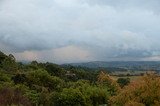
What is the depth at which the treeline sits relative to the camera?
101ft

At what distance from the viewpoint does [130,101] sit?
2981 cm

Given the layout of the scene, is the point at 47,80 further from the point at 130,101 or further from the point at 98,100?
the point at 130,101

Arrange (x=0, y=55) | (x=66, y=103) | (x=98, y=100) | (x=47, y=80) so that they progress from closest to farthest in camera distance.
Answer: (x=66, y=103) < (x=98, y=100) < (x=47, y=80) < (x=0, y=55)

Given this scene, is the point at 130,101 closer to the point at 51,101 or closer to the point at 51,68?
the point at 51,101

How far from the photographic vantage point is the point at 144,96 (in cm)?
3025

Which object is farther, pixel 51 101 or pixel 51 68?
pixel 51 68

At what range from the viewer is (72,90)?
80625 millimetres

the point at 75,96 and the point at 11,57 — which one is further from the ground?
the point at 11,57

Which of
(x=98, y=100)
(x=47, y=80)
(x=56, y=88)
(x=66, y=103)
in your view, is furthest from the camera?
(x=47, y=80)

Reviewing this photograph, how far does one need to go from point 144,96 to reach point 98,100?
185 feet

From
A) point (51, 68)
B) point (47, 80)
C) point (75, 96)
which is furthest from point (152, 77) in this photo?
point (51, 68)

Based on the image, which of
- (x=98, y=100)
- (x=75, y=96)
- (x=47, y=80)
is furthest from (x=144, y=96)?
(x=47, y=80)

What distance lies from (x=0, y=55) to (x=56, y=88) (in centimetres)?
4823

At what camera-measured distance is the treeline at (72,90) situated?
1208 inches
